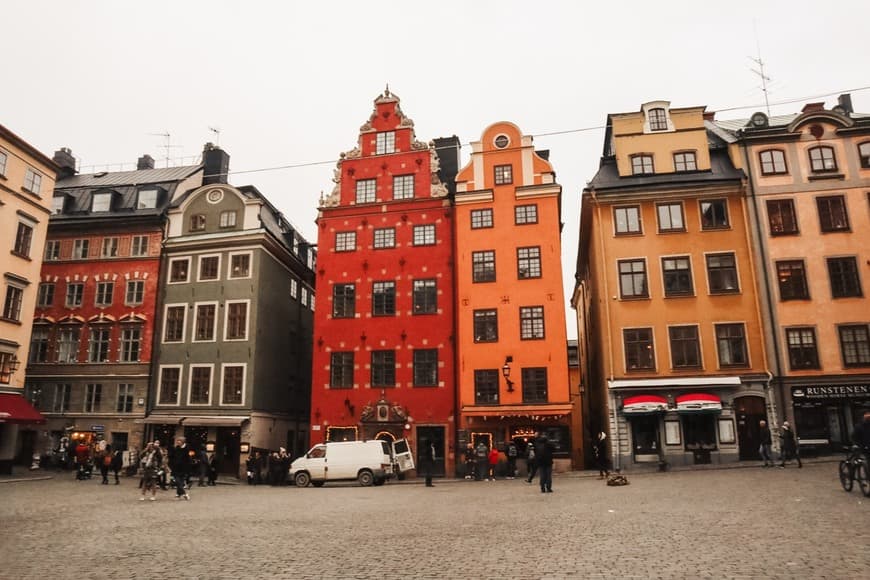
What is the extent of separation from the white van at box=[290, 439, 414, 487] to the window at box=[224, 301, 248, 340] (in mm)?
10629

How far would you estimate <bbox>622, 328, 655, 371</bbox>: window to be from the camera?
31.5 metres

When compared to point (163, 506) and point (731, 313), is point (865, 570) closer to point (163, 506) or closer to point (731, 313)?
point (163, 506)

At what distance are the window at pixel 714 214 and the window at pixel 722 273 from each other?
1671 mm

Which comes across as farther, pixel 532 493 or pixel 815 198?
pixel 815 198

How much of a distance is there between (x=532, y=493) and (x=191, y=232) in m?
27.9

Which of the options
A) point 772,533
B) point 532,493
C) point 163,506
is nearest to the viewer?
point 772,533

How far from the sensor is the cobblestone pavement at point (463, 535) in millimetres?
8812

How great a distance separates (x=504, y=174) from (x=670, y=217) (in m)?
9.35

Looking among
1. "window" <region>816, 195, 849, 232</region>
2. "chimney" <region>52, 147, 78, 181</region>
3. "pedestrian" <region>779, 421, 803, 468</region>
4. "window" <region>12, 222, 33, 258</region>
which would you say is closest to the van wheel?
"pedestrian" <region>779, 421, 803, 468</region>

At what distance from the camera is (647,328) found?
31844 millimetres

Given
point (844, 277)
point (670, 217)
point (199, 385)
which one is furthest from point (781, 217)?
point (199, 385)

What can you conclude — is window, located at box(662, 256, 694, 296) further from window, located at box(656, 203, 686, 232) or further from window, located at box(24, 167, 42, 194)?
window, located at box(24, 167, 42, 194)

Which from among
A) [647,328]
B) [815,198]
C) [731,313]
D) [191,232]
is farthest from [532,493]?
[191,232]

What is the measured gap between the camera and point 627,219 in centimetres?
3334
